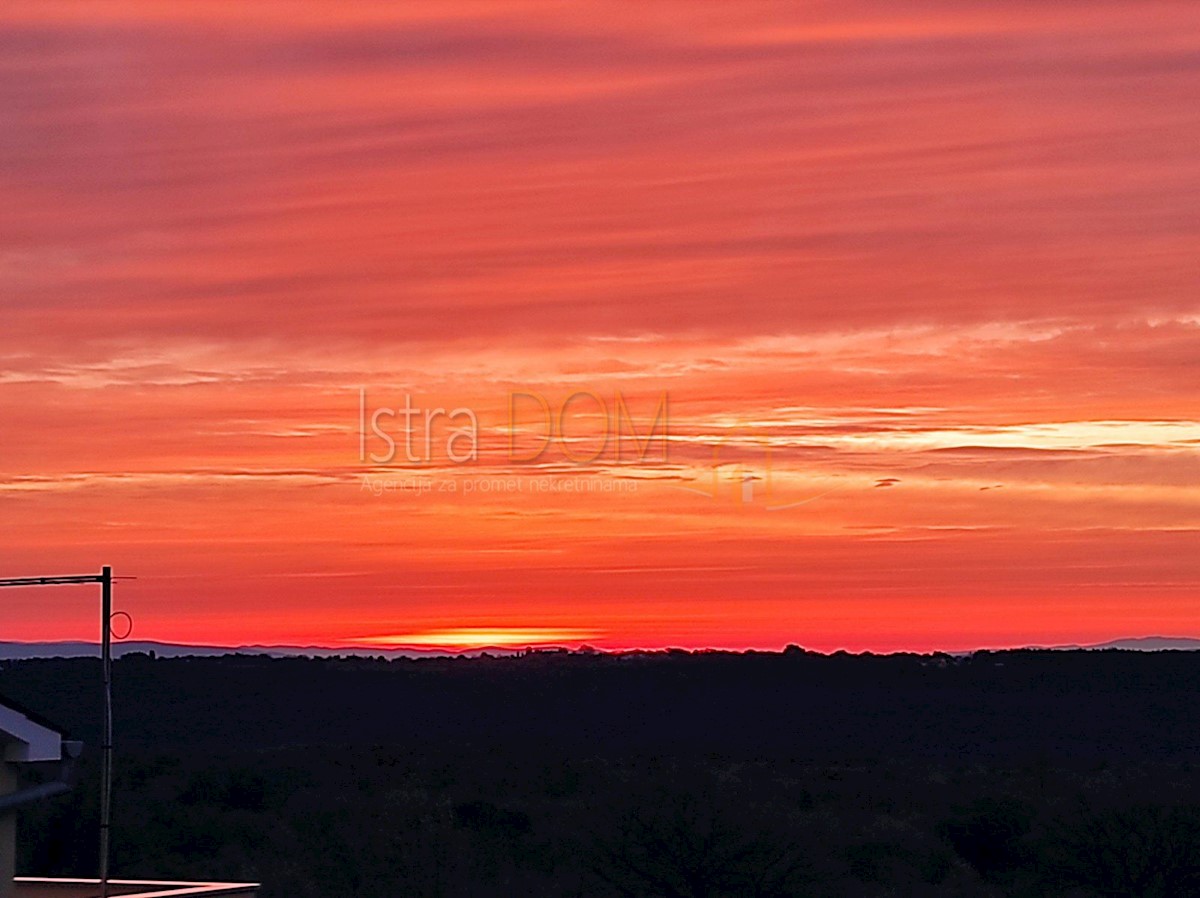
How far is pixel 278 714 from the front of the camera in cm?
11369

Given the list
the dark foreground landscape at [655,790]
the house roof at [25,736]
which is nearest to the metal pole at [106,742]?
the house roof at [25,736]

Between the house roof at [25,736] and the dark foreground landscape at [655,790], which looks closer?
the house roof at [25,736]

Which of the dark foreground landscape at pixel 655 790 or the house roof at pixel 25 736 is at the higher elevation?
the house roof at pixel 25 736

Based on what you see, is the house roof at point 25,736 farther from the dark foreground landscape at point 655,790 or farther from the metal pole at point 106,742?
the dark foreground landscape at point 655,790

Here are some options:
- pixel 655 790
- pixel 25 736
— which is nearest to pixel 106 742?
pixel 25 736

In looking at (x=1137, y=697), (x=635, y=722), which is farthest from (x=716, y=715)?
(x=1137, y=697)

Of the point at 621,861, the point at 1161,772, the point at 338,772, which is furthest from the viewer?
the point at 1161,772

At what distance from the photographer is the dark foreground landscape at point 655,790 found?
A: 3641cm

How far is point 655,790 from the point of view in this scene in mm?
42750

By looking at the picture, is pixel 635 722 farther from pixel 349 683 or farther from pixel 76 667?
pixel 76 667

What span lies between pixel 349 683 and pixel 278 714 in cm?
2236

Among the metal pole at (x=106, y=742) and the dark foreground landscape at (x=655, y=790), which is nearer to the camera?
the metal pole at (x=106, y=742)

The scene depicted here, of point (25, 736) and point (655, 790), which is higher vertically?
point (25, 736)

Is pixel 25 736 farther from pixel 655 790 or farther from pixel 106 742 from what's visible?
pixel 655 790
